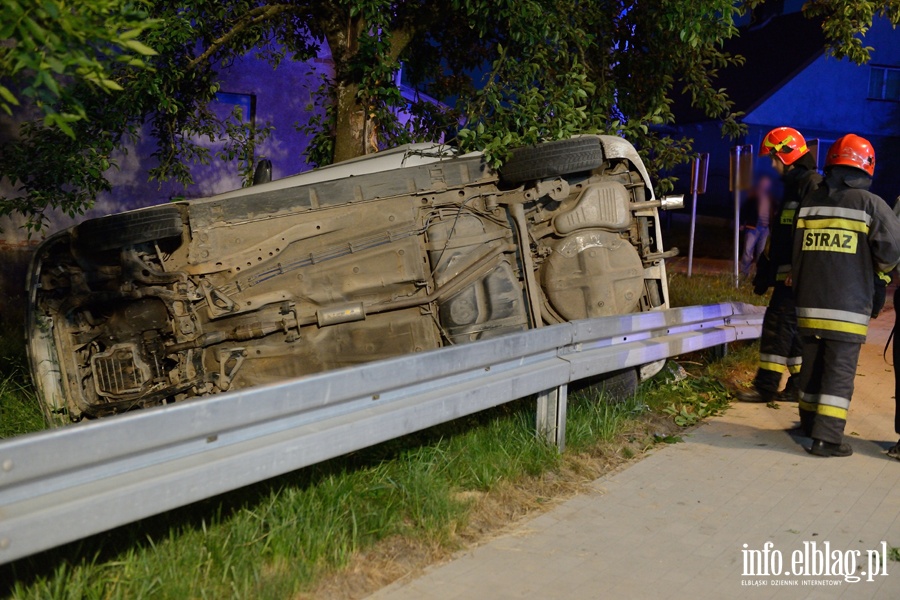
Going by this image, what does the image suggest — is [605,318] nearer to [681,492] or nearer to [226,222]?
[681,492]

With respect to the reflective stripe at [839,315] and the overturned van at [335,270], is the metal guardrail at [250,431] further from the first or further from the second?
the reflective stripe at [839,315]

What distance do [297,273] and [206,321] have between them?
0.63 metres

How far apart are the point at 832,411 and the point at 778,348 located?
1555 mm

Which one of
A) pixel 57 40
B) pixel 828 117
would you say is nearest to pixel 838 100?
pixel 828 117

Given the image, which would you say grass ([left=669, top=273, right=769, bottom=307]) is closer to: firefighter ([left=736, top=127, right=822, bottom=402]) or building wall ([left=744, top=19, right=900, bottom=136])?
firefighter ([left=736, top=127, right=822, bottom=402])

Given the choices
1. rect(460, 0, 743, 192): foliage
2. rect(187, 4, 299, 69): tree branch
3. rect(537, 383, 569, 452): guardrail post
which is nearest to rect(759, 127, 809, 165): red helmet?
rect(460, 0, 743, 192): foliage

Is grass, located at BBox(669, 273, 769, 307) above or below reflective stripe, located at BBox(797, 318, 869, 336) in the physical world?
below

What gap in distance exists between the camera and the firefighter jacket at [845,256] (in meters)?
5.78

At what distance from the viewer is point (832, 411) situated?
18.8ft

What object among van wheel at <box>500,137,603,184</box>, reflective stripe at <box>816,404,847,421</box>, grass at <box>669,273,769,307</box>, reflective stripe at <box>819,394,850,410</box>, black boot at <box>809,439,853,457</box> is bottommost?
grass at <box>669,273,769,307</box>

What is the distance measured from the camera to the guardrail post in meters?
5.35

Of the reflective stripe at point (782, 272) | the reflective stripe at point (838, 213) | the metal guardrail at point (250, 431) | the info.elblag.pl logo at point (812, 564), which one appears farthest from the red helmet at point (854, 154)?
the info.elblag.pl logo at point (812, 564)

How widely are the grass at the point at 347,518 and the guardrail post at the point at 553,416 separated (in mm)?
86

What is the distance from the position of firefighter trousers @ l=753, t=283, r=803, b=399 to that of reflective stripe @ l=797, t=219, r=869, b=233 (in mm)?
1378
